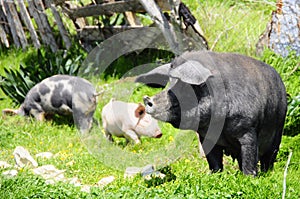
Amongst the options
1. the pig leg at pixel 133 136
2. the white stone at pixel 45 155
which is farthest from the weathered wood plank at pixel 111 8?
the white stone at pixel 45 155

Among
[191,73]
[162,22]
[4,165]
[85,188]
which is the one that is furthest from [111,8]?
[191,73]

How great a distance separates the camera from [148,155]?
7.75 m

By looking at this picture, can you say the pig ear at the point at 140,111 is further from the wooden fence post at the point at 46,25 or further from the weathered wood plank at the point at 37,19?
the weathered wood plank at the point at 37,19

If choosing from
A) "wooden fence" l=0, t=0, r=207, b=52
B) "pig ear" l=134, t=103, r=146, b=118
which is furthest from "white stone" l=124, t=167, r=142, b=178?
"wooden fence" l=0, t=0, r=207, b=52

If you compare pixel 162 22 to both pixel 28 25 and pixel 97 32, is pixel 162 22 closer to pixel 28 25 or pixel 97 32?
pixel 97 32

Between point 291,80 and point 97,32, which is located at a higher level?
point 97,32

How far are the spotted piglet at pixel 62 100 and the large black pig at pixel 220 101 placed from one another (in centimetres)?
340

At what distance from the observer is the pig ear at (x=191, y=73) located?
5.36 metres

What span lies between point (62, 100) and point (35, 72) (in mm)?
1425

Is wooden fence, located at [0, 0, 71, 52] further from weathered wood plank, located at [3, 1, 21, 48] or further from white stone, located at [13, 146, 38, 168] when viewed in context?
white stone, located at [13, 146, 38, 168]

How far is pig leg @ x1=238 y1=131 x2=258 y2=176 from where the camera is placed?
5.53m

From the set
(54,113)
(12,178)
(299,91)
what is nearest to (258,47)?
(299,91)

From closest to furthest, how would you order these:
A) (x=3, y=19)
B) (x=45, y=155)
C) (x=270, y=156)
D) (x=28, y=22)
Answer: (x=270, y=156)
(x=45, y=155)
(x=28, y=22)
(x=3, y=19)

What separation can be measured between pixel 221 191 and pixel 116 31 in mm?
5702
